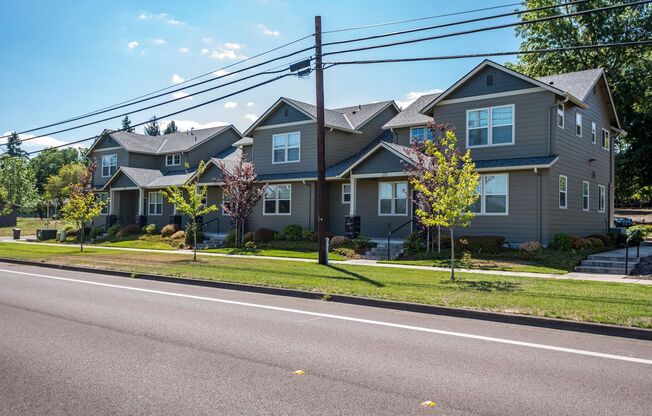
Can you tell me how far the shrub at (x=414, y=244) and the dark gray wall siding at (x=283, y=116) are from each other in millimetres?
10765

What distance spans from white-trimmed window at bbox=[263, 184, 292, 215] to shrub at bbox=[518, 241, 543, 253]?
1386cm

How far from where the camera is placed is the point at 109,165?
44.2 meters

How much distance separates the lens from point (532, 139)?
882 inches

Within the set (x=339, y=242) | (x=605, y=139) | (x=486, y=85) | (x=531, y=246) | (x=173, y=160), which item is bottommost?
(x=339, y=242)

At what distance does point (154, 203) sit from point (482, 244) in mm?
26889

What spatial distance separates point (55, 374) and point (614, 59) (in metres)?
39.2

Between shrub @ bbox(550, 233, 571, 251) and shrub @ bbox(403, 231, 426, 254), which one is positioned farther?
shrub @ bbox(403, 231, 426, 254)

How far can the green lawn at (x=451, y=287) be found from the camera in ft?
32.5

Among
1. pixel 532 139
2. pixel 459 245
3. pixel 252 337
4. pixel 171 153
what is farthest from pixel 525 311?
pixel 171 153

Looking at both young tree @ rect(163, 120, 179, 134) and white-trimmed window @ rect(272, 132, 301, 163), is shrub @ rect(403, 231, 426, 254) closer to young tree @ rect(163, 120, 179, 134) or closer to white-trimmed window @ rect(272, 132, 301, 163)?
white-trimmed window @ rect(272, 132, 301, 163)

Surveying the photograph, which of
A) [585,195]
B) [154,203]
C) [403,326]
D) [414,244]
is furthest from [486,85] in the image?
[154,203]

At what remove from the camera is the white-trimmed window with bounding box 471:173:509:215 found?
886 inches

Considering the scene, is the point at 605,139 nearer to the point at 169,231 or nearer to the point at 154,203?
the point at 169,231

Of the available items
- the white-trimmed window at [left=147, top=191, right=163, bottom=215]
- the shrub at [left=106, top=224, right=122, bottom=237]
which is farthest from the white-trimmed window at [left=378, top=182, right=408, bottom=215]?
the shrub at [left=106, top=224, right=122, bottom=237]
